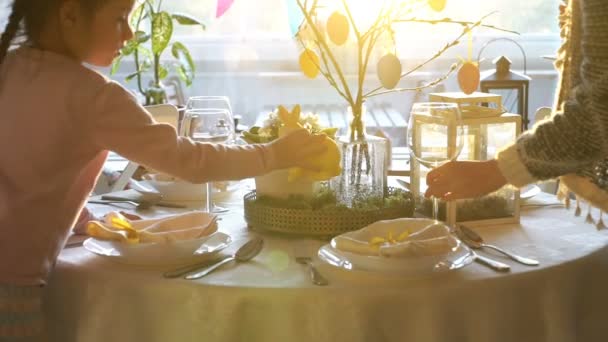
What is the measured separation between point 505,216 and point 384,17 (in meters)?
0.44

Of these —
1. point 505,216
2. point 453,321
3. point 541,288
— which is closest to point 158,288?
point 453,321

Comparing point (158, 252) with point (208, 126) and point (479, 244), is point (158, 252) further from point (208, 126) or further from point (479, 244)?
point (479, 244)

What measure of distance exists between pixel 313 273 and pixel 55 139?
18.3 inches

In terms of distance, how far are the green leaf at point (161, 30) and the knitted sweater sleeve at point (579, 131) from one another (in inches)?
88.3

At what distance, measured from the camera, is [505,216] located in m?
1.59

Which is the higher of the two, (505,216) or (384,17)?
(384,17)

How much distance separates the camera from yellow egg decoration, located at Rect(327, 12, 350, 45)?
1.51m

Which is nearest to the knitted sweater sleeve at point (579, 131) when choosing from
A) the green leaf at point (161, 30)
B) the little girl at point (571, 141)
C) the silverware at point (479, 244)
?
the little girl at point (571, 141)

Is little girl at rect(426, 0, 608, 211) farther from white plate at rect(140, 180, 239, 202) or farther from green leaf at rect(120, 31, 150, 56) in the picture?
green leaf at rect(120, 31, 150, 56)

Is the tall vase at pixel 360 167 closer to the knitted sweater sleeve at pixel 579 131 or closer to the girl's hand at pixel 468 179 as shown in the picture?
the girl's hand at pixel 468 179

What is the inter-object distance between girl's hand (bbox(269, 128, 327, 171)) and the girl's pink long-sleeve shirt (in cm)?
13

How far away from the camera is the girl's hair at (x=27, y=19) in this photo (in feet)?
4.45

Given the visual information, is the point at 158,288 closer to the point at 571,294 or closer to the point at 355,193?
the point at 355,193

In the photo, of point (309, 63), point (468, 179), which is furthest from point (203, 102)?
point (468, 179)
